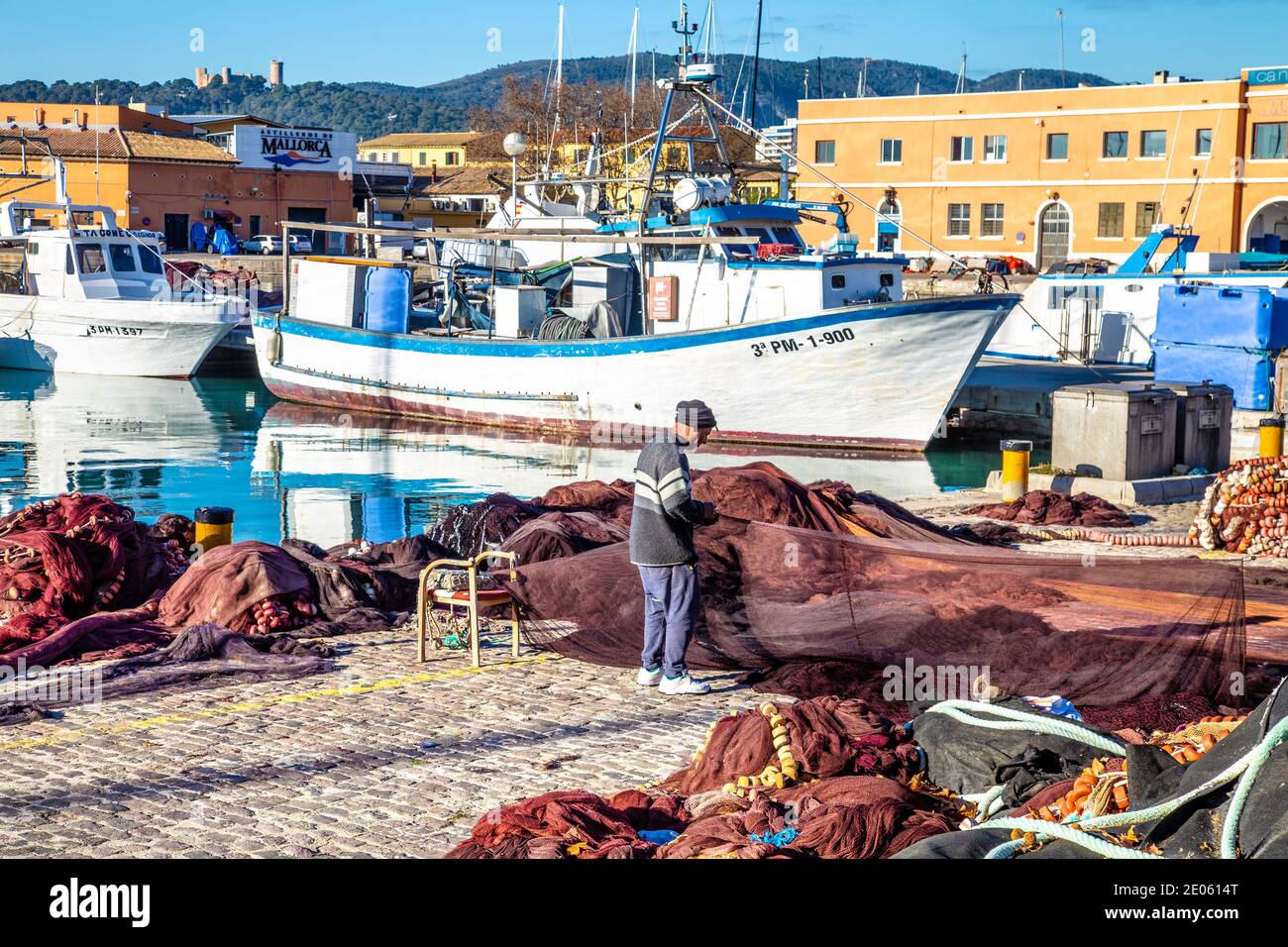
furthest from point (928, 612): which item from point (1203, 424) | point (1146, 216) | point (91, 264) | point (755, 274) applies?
point (1146, 216)

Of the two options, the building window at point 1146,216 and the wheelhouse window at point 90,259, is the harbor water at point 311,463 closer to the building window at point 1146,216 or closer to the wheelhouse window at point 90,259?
the wheelhouse window at point 90,259

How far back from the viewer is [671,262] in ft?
76.2

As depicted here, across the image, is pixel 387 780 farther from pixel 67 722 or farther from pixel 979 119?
pixel 979 119

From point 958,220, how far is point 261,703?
48.8m

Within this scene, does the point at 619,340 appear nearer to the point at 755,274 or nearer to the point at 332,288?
the point at 755,274

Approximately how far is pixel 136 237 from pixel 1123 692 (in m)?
30.1

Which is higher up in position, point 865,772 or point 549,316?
point 549,316

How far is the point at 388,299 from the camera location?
2638 cm

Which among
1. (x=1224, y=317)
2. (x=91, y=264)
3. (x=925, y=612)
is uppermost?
(x=91, y=264)

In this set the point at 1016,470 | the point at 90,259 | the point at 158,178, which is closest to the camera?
the point at 1016,470

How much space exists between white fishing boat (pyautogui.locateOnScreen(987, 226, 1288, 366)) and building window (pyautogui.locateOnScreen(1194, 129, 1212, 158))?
18.5 metres

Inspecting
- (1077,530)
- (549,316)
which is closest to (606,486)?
(1077,530)

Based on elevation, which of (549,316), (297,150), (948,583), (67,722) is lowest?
(67,722)

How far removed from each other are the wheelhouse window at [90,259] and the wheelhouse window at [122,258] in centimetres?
21
